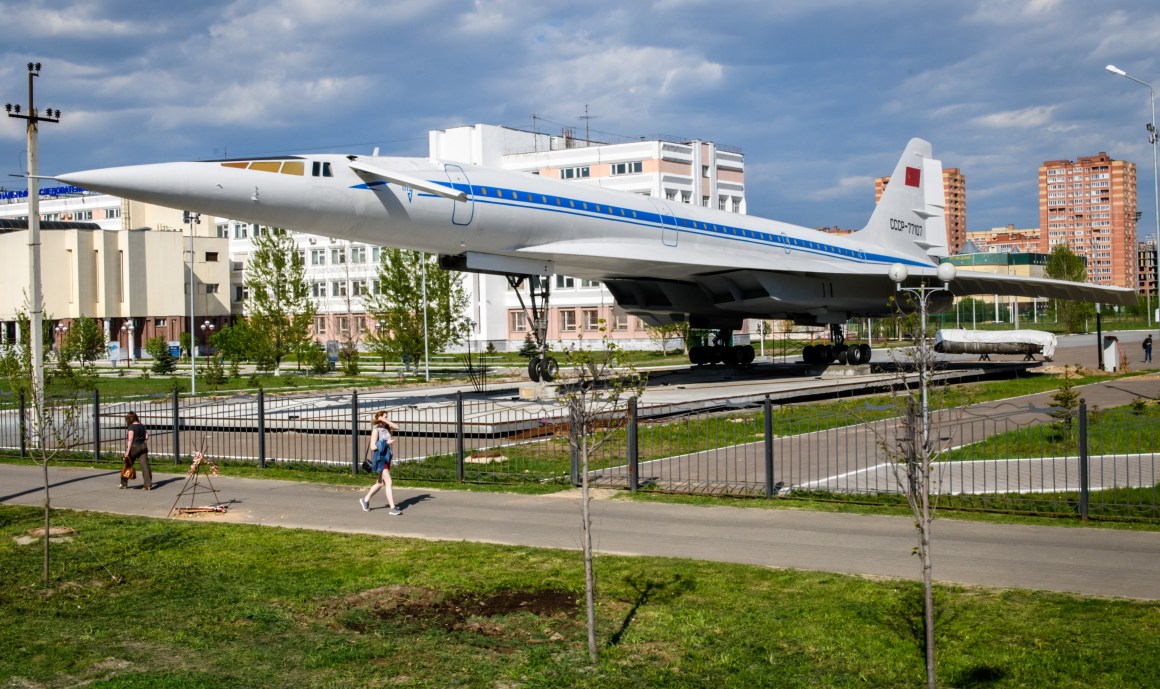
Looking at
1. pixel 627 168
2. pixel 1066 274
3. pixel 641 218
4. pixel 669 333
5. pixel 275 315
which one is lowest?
pixel 669 333

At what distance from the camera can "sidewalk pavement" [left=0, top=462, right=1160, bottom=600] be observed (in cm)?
874

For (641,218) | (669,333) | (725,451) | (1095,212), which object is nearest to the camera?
(725,451)

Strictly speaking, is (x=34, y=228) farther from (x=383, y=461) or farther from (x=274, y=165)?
(x=383, y=461)

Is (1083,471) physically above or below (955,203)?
below

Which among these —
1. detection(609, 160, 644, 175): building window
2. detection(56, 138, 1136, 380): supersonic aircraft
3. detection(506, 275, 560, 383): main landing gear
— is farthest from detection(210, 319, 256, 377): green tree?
detection(609, 160, 644, 175): building window

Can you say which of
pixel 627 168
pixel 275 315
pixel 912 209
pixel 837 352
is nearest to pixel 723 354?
pixel 837 352

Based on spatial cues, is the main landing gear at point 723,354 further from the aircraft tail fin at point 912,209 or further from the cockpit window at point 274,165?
the cockpit window at point 274,165

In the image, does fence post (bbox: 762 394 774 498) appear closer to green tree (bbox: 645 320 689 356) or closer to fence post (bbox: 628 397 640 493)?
fence post (bbox: 628 397 640 493)

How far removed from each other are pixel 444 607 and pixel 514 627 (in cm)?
84

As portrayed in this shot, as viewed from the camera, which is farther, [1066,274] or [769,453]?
[1066,274]

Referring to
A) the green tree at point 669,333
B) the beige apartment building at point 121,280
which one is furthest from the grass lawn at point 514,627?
the beige apartment building at point 121,280

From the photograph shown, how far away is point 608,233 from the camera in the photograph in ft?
82.0

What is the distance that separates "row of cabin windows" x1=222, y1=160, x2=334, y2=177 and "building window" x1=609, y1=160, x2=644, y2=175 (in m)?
47.2

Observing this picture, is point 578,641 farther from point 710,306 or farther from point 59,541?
point 710,306
